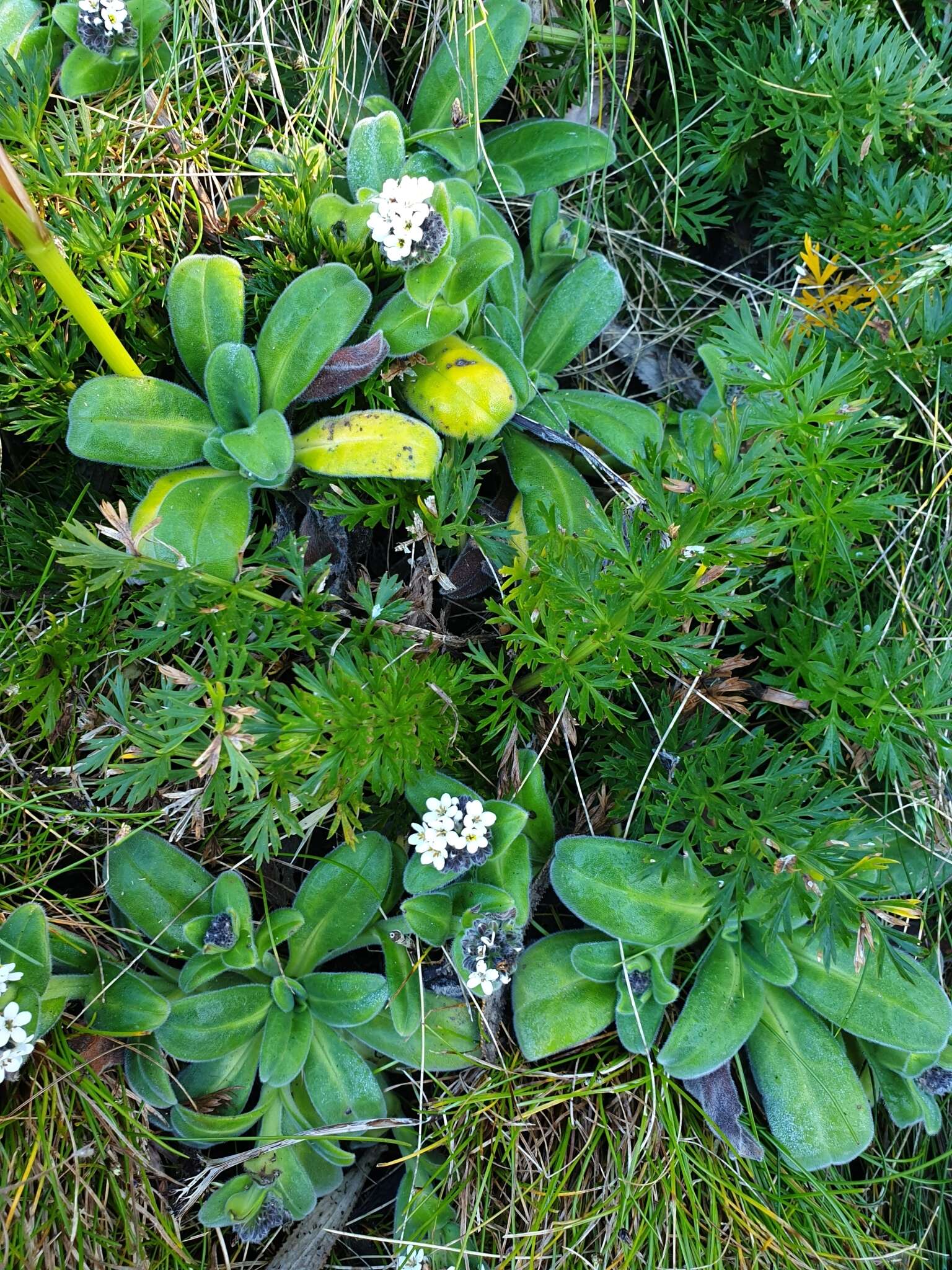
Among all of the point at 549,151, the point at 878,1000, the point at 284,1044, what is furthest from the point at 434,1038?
the point at 549,151

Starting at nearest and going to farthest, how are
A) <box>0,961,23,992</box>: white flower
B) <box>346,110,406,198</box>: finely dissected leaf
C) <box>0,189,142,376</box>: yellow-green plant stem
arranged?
<box>0,189,142,376</box>: yellow-green plant stem < <box>0,961,23,992</box>: white flower < <box>346,110,406,198</box>: finely dissected leaf

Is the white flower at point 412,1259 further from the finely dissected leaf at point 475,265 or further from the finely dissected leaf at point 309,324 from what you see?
the finely dissected leaf at point 475,265

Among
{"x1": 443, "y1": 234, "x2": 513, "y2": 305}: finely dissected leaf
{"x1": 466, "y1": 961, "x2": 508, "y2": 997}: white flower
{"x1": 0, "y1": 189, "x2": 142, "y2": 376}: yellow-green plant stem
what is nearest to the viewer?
{"x1": 0, "y1": 189, "x2": 142, "y2": 376}: yellow-green plant stem

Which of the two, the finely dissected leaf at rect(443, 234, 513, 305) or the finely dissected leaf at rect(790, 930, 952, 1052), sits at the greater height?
the finely dissected leaf at rect(443, 234, 513, 305)

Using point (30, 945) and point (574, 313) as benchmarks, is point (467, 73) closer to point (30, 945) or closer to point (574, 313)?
point (574, 313)

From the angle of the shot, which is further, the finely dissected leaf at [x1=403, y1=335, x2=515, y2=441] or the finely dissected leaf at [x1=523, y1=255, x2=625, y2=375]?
the finely dissected leaf at [x1=523, y1=255, x2=625, y2=375]

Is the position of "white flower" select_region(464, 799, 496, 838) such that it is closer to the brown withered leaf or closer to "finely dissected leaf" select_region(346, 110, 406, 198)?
the brown withered leaf

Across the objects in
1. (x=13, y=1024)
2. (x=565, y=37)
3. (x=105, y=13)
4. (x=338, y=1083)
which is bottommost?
(x=338, y=1083)

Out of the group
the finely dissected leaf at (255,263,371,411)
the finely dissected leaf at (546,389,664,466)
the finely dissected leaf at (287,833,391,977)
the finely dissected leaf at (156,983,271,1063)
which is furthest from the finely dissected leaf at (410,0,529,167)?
the finely dissected leaf at (156,983,271,1063)
